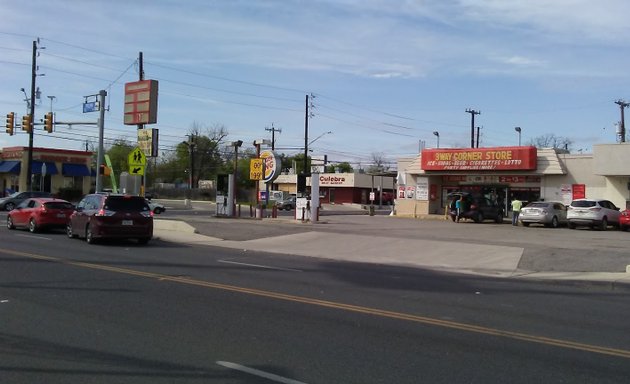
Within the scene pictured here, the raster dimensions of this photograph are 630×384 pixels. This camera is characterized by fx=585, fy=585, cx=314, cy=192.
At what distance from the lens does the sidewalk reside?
48.6ft

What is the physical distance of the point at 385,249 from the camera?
19.8 metres

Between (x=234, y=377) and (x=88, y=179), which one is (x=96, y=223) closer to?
(x=234, y=377)

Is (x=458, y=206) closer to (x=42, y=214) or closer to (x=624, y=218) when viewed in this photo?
(x=624, y=218)

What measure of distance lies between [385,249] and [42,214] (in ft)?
45.6

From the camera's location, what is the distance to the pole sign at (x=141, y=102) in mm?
31344

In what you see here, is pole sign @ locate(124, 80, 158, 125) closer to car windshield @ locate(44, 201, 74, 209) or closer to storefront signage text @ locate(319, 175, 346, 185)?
car windshield @ locate(44, 201, 74, 209)

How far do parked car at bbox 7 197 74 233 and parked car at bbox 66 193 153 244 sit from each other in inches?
157

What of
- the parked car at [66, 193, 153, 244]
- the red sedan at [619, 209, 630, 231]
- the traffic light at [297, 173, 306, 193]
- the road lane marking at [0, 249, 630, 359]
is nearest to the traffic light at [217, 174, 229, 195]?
the traffic light at [297, 173, 306, 193]

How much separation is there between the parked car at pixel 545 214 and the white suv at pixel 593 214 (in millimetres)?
1243

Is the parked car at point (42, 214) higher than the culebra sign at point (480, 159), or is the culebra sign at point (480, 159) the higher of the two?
the culebra sign at point (480, 159)

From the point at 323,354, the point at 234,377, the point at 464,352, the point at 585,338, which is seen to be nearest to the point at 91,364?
the point at 234,377

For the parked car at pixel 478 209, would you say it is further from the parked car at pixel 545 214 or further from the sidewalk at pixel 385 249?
the sidewalk at pixel 385 249

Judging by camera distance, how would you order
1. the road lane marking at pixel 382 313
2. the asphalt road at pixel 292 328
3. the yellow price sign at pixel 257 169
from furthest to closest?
the yellow price sign at pixel 257 169 → the road lane marking at pixel 382 313 → the asphalt road at pixel 292 328

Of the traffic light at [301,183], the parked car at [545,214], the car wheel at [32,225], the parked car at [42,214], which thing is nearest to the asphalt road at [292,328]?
the parked car at [42,214]
